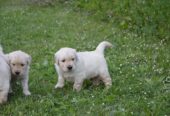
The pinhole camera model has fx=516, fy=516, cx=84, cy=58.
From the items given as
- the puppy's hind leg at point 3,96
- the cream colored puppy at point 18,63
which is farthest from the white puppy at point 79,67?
the puppy's hind leg at point 3,96

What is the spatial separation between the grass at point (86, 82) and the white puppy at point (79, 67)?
0.17 meters

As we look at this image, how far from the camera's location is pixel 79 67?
327 inches

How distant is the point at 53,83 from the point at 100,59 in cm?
104

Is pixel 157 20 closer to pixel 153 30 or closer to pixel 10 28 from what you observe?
pixel 153 30

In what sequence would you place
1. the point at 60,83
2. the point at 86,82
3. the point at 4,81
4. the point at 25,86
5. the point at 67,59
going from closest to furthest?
the point at 4,81, the point at 67,59, the point at 25,86, the point at 60,83, the point at 86,82

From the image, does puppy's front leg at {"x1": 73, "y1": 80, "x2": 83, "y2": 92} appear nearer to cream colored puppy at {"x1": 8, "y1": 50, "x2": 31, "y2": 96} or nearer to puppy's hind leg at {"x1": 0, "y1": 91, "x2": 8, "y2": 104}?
cream colored puppy at {"x1": 8, "y1": 50, "x2": 31, "y2": 96}

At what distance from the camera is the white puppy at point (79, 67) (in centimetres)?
810

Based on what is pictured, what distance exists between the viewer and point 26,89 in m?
8.29

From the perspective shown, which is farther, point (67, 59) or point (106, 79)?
point (106, 79)

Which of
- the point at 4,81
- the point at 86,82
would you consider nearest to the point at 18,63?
the point at 4,81

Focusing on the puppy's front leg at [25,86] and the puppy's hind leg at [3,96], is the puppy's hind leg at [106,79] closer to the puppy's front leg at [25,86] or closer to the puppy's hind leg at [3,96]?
the puppy's front leg at [25,86]

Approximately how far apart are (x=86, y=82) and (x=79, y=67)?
0.67 metres

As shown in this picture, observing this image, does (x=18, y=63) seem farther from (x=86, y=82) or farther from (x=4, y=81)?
(x=86, y=82)

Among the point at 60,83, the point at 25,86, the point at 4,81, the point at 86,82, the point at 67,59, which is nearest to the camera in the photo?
the point at 4,81
